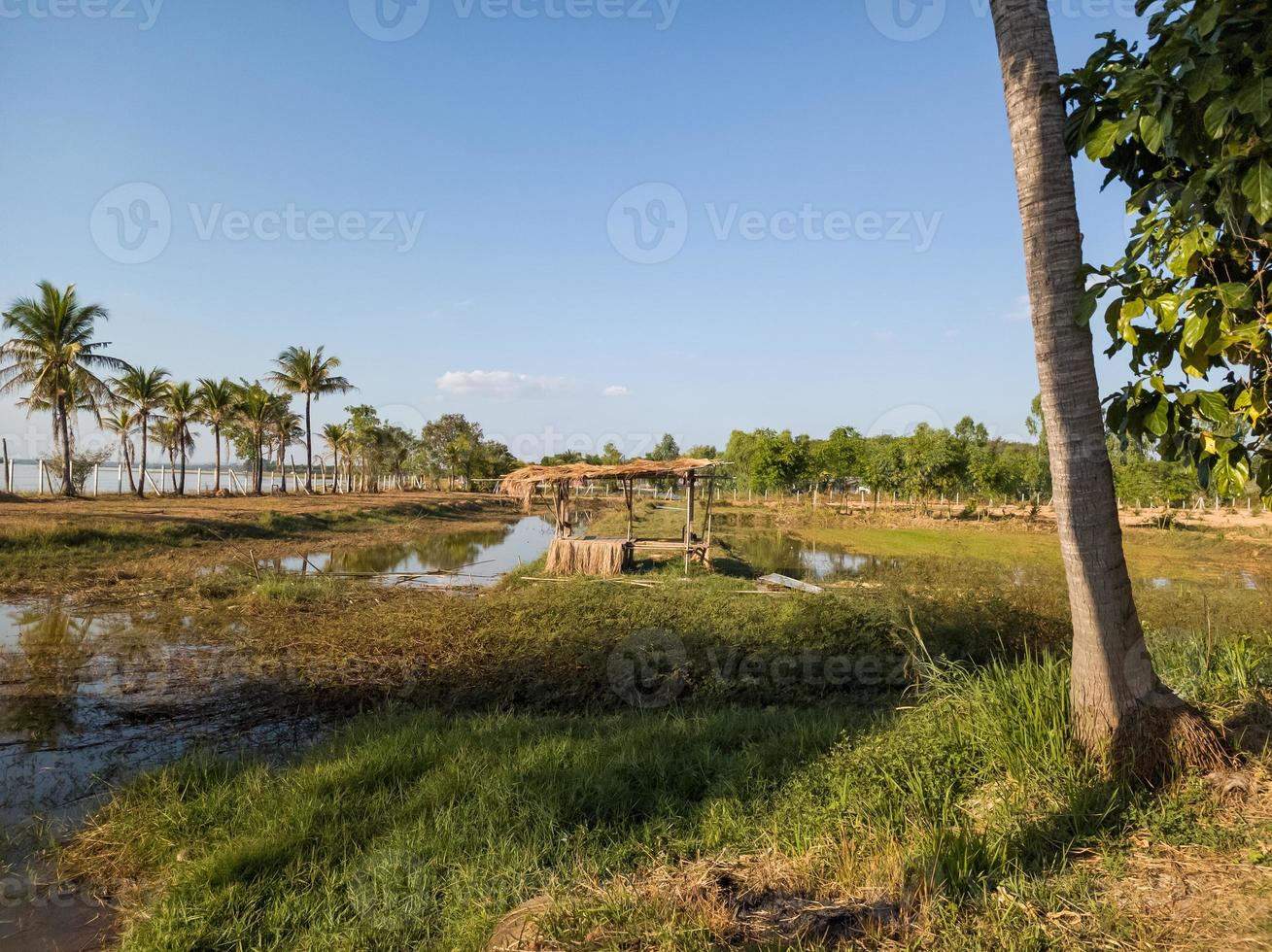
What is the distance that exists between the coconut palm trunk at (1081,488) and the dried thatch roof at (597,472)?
36.9 ft

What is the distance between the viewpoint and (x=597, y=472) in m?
16.8

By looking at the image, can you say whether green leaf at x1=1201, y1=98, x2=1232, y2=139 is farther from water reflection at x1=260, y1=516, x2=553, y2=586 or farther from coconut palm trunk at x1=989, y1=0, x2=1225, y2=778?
water reflection at x1=260, y1=516, x2=553, y2=586

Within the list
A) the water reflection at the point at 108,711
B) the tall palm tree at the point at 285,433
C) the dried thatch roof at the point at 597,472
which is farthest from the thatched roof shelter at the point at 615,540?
the tall palm tree at the point at 285,433

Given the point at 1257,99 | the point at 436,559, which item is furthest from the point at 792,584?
the point at 436,559

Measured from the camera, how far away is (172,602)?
12.9 metres

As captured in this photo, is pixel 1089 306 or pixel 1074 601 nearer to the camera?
pixel 1089 306

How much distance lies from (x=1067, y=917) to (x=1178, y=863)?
57 centimetres

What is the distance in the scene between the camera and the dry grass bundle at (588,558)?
1516 cm

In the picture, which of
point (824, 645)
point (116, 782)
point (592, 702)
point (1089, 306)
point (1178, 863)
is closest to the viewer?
point (1178, 863)

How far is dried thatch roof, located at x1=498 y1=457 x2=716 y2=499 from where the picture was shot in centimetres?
1522

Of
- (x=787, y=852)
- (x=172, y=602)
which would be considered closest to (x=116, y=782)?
(x=787, y=852)

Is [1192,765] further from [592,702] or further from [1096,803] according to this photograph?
[592,702]
